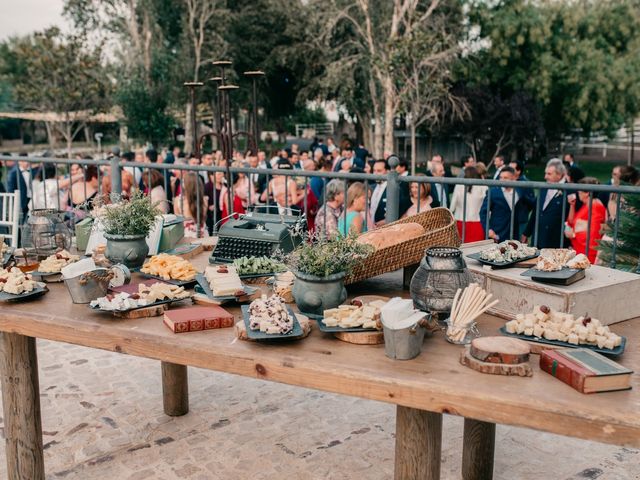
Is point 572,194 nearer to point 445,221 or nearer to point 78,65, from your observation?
point 445,221

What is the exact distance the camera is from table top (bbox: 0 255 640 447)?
1.95m

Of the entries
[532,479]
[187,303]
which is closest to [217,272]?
[187,303]

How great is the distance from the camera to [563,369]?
2.10 metres

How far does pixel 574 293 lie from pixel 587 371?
1.80ft

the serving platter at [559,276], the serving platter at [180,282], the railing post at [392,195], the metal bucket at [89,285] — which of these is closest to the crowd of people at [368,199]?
the railing post at [392,195]

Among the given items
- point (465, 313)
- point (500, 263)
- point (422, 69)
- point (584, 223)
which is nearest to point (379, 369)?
point (465, 313)

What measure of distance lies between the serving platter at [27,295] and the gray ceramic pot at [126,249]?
1.44 ft

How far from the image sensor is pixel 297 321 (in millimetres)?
2555

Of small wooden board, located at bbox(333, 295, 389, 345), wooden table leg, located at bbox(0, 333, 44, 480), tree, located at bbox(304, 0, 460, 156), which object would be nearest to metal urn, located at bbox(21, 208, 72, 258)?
wooden table leg, located at bbox(0, 333, 44, 480)

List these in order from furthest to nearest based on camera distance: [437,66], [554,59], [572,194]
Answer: [554,59], [437,66], [572,194]

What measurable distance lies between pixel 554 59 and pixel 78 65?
22.2 metres

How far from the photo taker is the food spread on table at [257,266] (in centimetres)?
329

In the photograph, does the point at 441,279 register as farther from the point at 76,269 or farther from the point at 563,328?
the point at 76,269

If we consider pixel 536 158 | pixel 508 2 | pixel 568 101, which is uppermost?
pixel 508 2
